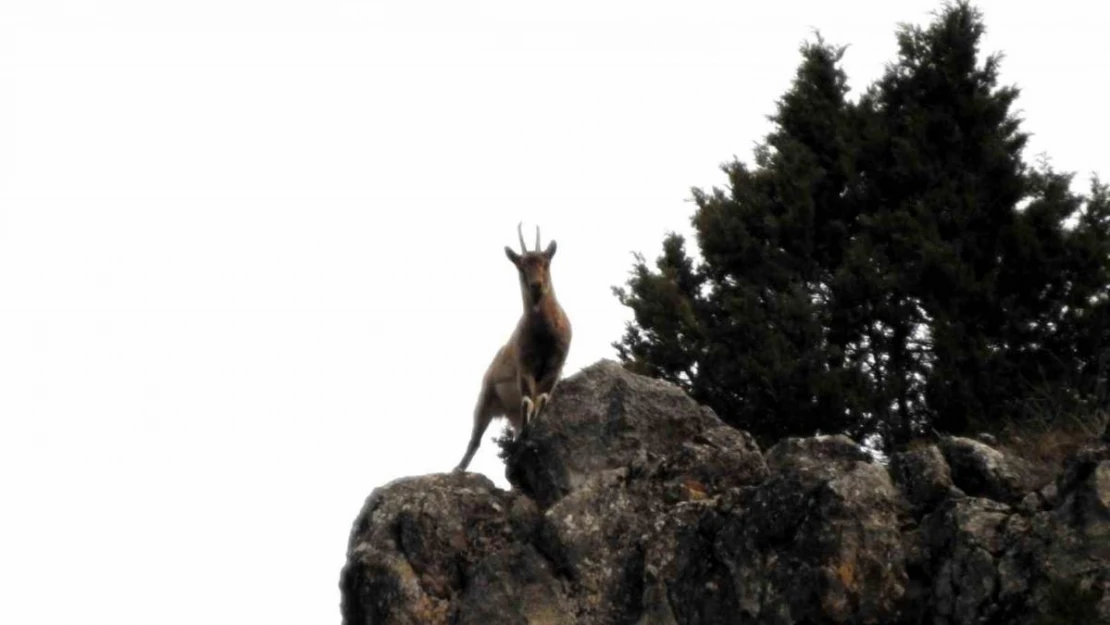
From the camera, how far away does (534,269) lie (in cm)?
2409

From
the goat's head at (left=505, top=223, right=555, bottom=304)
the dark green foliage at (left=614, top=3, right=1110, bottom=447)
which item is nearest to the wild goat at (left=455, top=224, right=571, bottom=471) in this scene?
the goat's head at (left=505, top=223, right=555, bottom=304)

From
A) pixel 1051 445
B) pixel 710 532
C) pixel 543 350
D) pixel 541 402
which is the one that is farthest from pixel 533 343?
pixel 1051 445

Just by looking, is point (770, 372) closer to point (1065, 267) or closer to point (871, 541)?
point (1065, 267)

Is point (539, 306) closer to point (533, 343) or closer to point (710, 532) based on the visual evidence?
point (533, 343)

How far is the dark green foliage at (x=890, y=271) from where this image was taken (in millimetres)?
28141

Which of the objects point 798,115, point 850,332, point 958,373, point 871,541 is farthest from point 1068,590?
point 798,115

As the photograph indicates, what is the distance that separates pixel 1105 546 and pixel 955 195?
12559 millimetres

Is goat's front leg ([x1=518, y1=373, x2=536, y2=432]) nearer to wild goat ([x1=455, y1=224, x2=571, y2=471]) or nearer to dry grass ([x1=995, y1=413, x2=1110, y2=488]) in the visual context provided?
wild goat ([x1=455, y1=224, x2=571, y2=471])

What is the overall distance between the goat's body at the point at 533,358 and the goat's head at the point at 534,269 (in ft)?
0.41

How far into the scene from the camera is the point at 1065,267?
94.1 feet

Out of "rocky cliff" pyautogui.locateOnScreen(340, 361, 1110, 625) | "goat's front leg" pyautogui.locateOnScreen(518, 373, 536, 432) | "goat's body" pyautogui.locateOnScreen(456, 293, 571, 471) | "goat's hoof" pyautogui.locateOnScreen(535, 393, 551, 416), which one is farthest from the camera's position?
"goat's body" pyautogui.locateOnScreen(456, 293, 571, 471)


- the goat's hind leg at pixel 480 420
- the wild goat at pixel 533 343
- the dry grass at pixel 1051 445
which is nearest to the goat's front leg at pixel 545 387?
the wild goat at pixel 533 343

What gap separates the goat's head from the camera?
2400 centimetres

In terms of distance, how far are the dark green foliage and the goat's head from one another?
4.89 m
